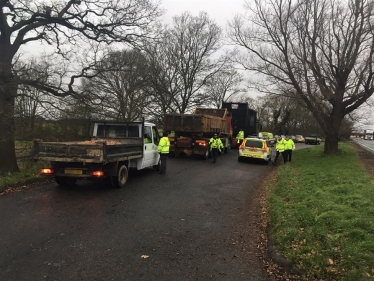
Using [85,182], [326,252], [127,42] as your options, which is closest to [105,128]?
[85,182]

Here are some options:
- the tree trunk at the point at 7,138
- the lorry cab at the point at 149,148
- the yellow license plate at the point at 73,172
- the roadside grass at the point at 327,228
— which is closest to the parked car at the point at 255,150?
the lorry cab at the point at 149,148

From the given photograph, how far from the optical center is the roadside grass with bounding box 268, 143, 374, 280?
4.11 m

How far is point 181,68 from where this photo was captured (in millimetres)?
35438

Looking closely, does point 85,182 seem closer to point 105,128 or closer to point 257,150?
point 105,128

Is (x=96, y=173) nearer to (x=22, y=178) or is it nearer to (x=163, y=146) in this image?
(x=22, y=178)

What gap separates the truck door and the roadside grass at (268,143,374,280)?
4.72 m

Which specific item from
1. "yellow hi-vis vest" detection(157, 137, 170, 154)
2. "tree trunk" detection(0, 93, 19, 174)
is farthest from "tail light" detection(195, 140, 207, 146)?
"tree trunk" detection(0, 93, 19, 174)

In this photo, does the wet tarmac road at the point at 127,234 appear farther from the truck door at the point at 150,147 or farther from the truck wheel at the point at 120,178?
the truck door at the point at 150,147

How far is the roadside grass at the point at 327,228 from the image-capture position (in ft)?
13.5

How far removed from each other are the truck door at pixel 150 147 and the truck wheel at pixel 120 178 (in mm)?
1590

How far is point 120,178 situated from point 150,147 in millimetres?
2649

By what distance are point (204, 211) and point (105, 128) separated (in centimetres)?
586

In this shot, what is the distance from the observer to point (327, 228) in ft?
18.3

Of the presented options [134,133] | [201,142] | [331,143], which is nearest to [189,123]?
[201,142]
